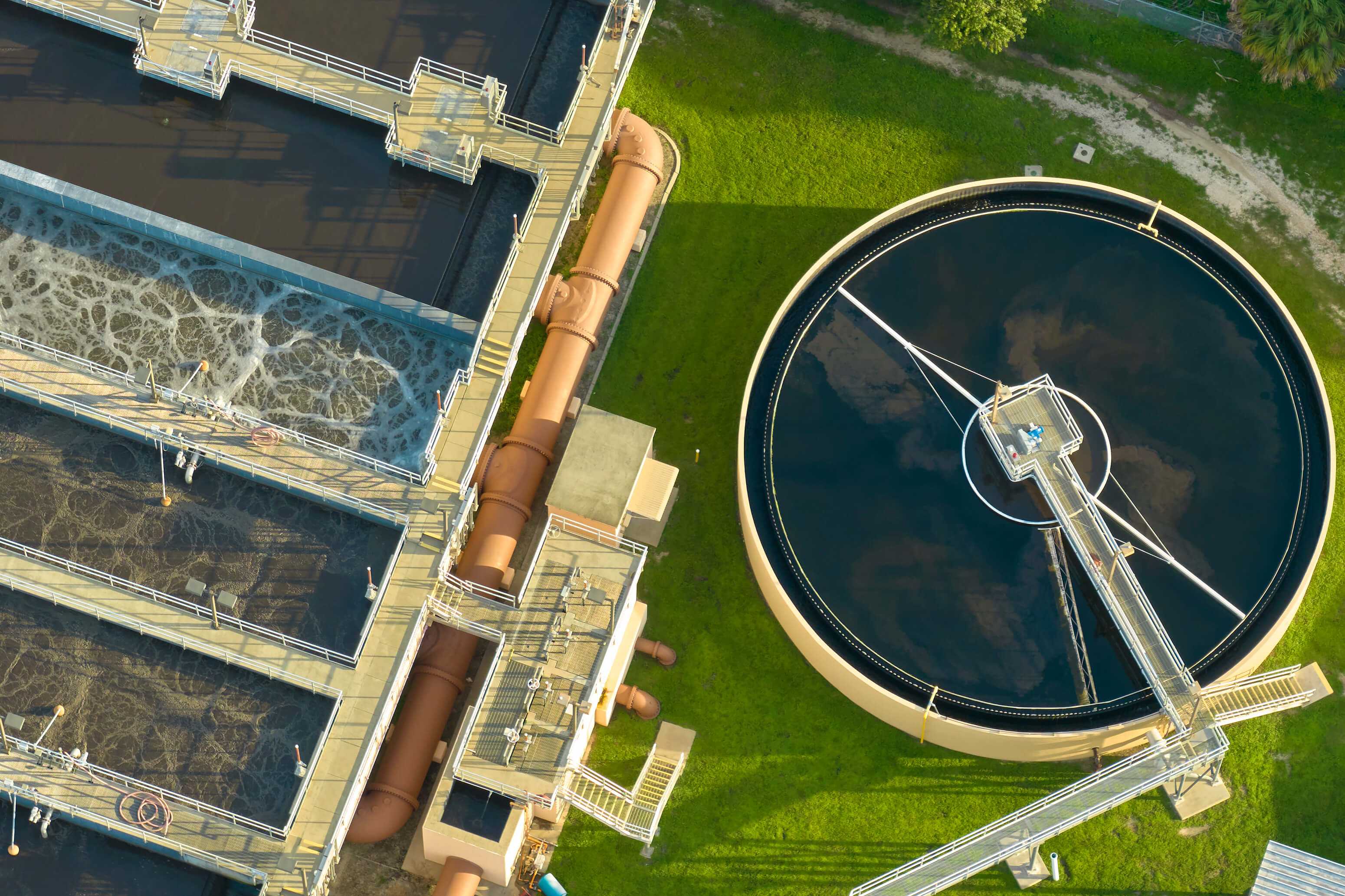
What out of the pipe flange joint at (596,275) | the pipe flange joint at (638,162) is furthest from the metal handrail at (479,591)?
the pipe flange joint at (638,162)

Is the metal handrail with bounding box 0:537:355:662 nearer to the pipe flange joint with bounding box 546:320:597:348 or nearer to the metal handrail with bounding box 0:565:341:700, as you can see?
the metal handrail with bounding box 0:565:341:700

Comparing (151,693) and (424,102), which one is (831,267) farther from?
(151,693)

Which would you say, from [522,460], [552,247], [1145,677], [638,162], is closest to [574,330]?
[552,247]

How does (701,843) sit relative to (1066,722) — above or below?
below

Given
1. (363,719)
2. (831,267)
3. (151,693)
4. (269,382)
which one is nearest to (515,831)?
(363,719)

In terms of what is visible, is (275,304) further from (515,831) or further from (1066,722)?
(1066,722)

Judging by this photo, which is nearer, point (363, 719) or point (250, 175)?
point (363, 719)

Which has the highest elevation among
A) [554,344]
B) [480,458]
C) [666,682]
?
[554,344]

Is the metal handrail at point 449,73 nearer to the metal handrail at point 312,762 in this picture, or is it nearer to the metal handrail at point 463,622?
the metal handrail at point 463,622
